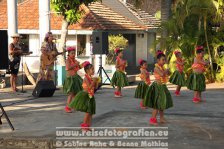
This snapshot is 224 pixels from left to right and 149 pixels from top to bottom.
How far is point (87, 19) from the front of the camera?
2772 cm

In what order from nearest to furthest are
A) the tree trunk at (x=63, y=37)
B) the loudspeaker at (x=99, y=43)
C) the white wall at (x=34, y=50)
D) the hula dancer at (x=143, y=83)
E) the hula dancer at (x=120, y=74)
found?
the hula dancer at (x=143, y=83) → the hula dancer at (x=120, y=74) → the loudspeaker at (x=99, y=43) → the tree trunk at (x=63, y=37) → the white wall at (x=34, y=50)

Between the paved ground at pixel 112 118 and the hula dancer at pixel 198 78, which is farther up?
the hula dancer at pixel 198 78

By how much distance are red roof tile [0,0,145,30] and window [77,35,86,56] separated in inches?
39.0

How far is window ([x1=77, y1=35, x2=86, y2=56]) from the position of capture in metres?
27.8

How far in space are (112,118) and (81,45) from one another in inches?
687

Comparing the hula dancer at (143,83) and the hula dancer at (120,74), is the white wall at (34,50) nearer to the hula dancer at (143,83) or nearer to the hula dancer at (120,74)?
the hula dancer at (120,74)

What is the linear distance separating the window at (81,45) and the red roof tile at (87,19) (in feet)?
3.25

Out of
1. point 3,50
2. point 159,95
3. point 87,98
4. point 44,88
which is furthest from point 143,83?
point 3,50

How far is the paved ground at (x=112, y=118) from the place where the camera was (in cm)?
862

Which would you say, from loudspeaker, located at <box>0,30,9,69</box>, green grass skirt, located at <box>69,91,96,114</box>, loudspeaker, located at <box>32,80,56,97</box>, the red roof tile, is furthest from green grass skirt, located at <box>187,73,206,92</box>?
the red roof tile

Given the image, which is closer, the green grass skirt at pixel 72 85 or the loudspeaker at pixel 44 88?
the green grass skirt at pixel 72 85

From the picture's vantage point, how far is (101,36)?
17.8m

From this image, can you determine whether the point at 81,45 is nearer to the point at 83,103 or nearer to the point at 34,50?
the point at 34,50

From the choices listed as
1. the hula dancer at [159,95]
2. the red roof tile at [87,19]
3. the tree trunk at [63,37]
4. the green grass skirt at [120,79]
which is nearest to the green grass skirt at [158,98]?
the hula dancer at [159,95]
